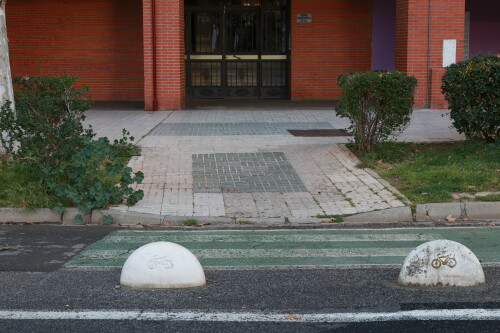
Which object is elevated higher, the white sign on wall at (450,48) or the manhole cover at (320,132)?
the white sign on wall at (450,48)

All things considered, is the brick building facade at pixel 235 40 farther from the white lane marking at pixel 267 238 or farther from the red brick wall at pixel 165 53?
the white lane marking at pixel 267 238

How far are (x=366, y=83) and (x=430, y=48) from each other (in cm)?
828

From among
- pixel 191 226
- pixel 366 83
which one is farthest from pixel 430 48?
pixel 191 226

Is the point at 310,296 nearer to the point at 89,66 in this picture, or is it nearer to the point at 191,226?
the point at 191,226

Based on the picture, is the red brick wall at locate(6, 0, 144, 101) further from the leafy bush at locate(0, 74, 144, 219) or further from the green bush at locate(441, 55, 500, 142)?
the leafy bush at locate(0, 74, 144, 219)

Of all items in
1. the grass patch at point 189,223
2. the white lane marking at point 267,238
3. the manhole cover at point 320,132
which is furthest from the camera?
the manhole cover at point 320,132

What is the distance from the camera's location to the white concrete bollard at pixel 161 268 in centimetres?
650

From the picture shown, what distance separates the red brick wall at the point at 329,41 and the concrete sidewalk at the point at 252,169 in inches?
228

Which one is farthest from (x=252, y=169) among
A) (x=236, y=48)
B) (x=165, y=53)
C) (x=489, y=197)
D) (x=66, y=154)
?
(x=236, y=48)

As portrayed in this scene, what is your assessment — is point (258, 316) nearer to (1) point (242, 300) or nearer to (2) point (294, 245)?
(1) point (242, 300)

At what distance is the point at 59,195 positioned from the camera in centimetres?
966

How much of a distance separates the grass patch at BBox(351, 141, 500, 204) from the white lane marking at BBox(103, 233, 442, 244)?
147cm

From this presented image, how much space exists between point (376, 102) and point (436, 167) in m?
1.42

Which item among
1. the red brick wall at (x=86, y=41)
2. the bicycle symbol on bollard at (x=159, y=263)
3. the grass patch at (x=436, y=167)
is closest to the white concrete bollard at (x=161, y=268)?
the bicycle symbol on bollard at (x=159, y=263)
